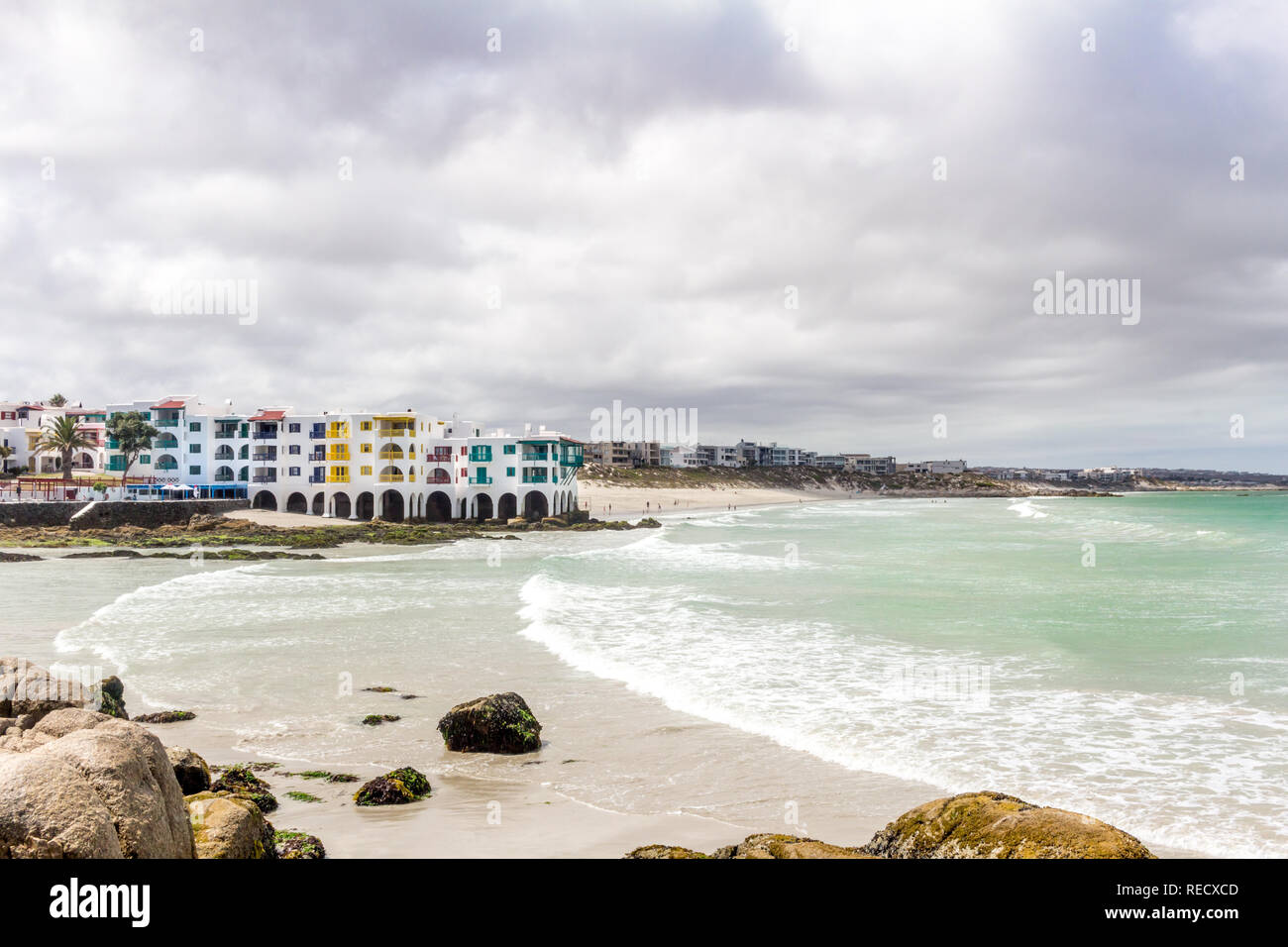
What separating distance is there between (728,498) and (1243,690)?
130m

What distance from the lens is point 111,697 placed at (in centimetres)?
1088

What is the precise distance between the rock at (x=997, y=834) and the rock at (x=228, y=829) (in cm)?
489

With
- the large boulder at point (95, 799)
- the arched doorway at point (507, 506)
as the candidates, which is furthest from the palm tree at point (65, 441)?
the large boulder at point (95, 799)

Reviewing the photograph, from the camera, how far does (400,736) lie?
11.4 metres

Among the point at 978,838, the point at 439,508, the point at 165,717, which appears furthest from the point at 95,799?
the point at 439,508

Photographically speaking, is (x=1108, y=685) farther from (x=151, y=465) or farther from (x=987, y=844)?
(x=151, y=465)

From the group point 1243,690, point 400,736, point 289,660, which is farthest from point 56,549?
point 1243,690

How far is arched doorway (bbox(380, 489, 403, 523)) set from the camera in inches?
2714

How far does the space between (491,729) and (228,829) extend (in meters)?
5.32

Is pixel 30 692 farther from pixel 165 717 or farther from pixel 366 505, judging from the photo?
pixel 366 505

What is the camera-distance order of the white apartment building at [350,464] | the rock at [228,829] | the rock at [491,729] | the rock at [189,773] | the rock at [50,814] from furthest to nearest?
the white apartment building at [350,464]
the rock at [491,729]
the rock at [189,773]
the rock at [228,829]
the rock at [50,814]

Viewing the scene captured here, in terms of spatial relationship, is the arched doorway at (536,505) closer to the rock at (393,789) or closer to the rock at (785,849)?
the rock at (393,789)

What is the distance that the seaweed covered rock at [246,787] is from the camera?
8.16m

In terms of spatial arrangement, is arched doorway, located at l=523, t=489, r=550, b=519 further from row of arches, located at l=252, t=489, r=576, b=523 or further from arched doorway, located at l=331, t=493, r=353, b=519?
arched doorway, located at l=331, t=493, r=353, b=519
